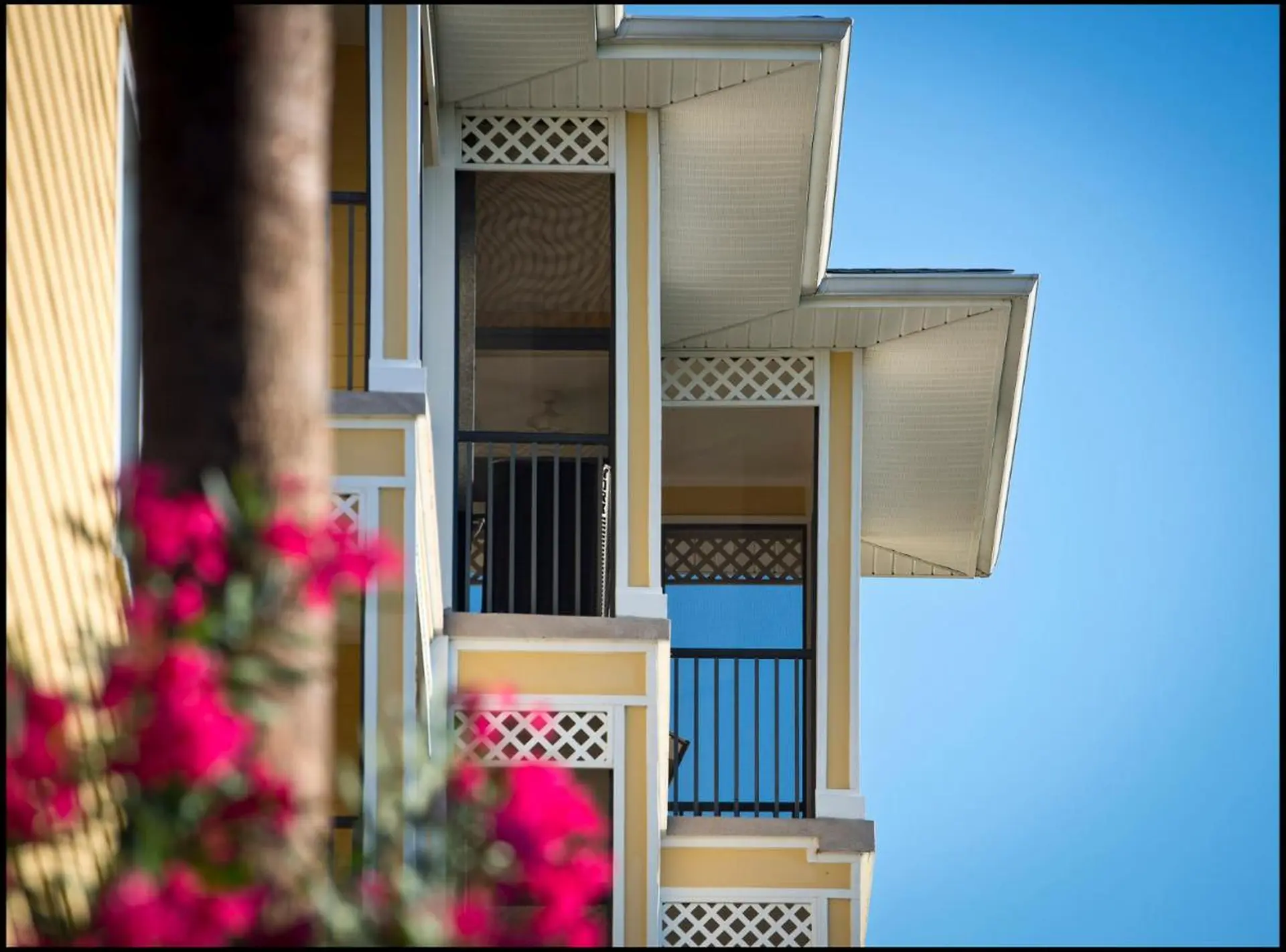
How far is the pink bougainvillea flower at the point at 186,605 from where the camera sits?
12.8ft

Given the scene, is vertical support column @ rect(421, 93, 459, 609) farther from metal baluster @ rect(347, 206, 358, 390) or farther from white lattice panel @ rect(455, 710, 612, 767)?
metal baluster @ rect(347, 206, 358, 390)

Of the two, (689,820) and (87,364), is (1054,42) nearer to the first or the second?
(689,820)

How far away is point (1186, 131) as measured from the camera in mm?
73312

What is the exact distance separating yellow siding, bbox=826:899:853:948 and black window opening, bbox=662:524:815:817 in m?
1.11

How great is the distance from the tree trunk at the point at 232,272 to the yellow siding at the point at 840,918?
26.1 ft

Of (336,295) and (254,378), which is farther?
(336,295)

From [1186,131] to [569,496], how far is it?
62662mm

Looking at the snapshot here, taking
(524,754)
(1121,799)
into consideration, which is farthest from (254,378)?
(1121,799)

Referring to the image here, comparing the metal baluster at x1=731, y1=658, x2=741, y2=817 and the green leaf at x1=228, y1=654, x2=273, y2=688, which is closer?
the green leaf at x1=228, y1=654, x2=273, y2=688

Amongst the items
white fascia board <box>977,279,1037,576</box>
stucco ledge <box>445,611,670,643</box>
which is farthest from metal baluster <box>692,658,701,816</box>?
stucco ledge <box>445,611,670,643</box>

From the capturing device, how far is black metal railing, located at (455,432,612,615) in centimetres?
1146

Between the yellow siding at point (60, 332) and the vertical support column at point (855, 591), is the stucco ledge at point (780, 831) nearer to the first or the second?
the vertical support column at point (855, 591)

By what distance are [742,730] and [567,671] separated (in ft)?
12.7

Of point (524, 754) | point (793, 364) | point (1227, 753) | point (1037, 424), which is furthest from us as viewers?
point (1037, 424)
